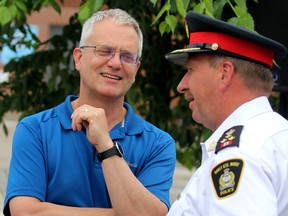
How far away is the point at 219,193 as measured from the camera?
198cm

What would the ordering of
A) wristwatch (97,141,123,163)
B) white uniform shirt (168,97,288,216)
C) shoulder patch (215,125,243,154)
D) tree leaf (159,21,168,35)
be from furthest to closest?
tree leaf (159,21,168,35), wristwatch (97,141,123,163), shoulder patch (215,125,243,154), white uniform shirt (168,97,288,216)

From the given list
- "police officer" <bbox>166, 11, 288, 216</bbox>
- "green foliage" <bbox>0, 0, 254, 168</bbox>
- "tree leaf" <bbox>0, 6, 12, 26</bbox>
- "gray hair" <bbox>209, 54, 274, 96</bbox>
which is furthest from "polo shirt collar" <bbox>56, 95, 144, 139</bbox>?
"green foliage" <bbox>0, 0, 254, 168</bbox>

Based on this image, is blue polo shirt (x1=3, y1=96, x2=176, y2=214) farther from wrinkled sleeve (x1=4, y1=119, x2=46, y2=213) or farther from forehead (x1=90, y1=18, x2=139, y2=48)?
forehead (x1=90, y1=18, x2=139, y2=48)

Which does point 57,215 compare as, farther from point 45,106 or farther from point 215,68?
point 45,106

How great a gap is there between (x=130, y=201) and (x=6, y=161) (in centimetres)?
1100

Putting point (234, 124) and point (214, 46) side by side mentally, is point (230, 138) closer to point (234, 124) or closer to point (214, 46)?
point (234, 124)

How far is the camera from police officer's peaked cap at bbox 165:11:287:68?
2242 mm

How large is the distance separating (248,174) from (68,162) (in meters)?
1.04

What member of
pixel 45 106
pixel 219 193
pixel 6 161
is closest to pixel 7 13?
pixel 45 106

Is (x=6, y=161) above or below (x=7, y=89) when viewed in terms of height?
below

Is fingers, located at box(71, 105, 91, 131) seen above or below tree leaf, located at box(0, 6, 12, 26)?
below

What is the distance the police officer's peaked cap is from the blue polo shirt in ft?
2.19

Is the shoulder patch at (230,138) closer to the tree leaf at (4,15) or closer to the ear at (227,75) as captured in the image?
the ear at (227,75)

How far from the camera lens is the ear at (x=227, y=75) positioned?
2.18 m
